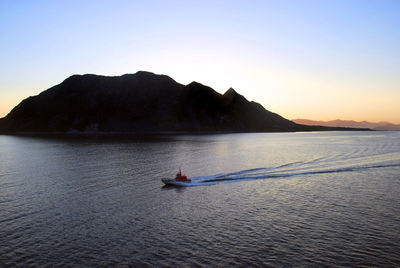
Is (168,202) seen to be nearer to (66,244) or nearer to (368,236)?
(66,244)

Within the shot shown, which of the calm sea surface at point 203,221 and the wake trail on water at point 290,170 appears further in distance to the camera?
the wake trail on water at point 290,170

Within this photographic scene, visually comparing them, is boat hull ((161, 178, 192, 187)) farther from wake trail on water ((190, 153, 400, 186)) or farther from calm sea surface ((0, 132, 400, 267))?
calm sea surface ((0, 132, 400, 267))

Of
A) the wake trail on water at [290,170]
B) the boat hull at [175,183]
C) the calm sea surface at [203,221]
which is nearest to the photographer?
the calm sea surface at [203,221]

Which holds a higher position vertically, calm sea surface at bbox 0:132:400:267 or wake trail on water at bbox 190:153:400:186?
wake trail on water at bbox 190:153:400:186

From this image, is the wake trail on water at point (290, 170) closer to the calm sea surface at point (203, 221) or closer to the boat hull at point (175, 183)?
the calm sea surface at point (203, 221)

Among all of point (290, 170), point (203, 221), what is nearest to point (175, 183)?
point (203, 221)

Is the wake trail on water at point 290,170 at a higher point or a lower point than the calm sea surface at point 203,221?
higher

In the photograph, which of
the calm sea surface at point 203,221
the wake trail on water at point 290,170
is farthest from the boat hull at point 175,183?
the calm sea surface at point 203,221

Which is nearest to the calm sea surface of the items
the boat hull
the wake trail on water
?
the wake trail on water

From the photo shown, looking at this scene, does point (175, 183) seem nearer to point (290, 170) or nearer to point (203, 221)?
point (203, 221)

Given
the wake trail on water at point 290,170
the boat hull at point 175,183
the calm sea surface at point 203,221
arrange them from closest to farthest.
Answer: the calm sea surface at point 203,221
the boat hull at point 175,183
the wake trail on water at point 290,170

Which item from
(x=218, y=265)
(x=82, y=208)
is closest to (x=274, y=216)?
(x=218, y=265)

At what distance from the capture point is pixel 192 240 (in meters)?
24.4

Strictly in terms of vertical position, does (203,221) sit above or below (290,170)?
below
